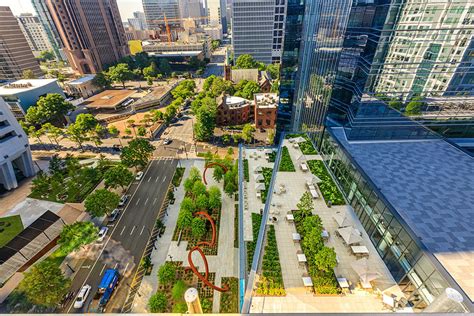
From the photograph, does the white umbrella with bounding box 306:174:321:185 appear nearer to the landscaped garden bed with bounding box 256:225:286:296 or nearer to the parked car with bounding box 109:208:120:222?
the landscaped garden bed with bounding box 256:225:286:296

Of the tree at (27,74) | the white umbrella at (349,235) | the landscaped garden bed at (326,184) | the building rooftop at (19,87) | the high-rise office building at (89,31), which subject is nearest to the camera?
the white umbrella at (349,235)

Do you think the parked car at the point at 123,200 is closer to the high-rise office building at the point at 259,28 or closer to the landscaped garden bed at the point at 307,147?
the landscaped garden bed at the point at 307,147

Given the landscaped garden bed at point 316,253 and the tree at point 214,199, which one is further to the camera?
the tree at point 214,199

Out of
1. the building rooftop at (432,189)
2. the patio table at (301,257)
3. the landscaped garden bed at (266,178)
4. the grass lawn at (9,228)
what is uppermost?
the building rooftop at (432,189)

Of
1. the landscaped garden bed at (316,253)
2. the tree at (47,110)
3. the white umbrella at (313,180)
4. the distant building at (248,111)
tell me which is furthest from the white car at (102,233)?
the tree at (47,110)

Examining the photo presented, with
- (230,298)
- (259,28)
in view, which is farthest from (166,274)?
(259,28)

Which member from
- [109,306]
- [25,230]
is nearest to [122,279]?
[109,306]

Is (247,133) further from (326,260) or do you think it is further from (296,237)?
(326,260)
